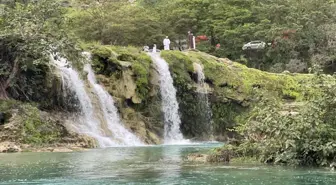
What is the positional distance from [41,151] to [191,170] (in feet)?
34.4

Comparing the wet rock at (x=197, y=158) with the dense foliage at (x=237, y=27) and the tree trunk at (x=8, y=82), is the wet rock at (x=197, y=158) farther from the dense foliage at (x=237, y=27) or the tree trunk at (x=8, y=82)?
the dense foliage at (x=237, y=27)

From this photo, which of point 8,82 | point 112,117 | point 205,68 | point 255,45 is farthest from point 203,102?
point 255,45

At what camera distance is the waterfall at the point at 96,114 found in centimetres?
2753

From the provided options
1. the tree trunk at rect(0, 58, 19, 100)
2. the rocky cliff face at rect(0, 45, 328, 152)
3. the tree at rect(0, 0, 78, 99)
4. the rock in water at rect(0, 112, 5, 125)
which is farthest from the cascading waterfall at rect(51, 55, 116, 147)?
the rock in water at rect(0, 112, 5, 125)

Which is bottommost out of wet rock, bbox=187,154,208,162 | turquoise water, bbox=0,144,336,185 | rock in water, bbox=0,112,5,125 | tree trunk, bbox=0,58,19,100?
wet rock, bbox=187,154,208,162

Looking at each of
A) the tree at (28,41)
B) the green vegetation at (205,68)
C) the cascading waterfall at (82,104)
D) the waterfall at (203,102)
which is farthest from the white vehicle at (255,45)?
the tree at (28,41)

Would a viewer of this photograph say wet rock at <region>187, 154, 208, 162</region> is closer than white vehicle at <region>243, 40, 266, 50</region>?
Yes

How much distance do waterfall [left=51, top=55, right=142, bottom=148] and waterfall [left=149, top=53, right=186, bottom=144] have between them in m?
3.55

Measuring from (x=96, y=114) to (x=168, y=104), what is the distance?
5.44 m

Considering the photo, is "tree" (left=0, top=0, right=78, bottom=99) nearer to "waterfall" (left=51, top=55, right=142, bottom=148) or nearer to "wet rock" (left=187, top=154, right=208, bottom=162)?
"waterfall" (left=51, top=55, right=142, bottom=148)

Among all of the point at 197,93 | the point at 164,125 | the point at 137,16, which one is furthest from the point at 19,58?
the point at 137,16

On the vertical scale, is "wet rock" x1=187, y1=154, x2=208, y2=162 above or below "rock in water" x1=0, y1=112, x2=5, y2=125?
below

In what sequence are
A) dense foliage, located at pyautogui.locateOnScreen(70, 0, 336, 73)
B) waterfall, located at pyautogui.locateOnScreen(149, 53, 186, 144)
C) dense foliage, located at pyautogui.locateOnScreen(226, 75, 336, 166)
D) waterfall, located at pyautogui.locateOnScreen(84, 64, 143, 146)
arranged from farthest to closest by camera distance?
A: dense foliage, located at pyautogui.locateOnScreen(70, 0, 336, 73)
waterfall, located at pyautogui.locateOnScreen(149, 53, 186, 144)
waterfall, located at pyautogui.locateOnScreen(84, 64, 143, 146)
dense foliage, located at pyautogui.locateOnScreen(226, 75, 336, 166)

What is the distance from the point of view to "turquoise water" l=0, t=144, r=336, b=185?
41.0ft
